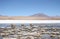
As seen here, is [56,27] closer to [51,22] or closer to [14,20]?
[51,22]

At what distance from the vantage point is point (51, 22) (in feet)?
7.89

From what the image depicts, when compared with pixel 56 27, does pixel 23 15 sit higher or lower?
higher

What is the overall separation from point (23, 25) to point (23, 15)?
0.18 metres

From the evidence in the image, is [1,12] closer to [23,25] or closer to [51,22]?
[23,25]

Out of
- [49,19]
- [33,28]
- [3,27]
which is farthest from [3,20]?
[49,19]

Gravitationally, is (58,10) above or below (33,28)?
above

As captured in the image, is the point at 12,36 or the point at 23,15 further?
the point at 23,15

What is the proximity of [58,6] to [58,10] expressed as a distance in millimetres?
67

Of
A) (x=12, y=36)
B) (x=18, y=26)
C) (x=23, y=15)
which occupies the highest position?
(x=23, y=15)

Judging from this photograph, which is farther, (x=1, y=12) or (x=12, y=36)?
(x=1, y=12)

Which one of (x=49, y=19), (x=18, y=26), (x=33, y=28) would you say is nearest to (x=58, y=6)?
(x=49, y=19)

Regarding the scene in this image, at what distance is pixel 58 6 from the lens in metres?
2.46

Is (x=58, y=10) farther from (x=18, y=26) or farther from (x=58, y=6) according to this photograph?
(x=18, y=26)

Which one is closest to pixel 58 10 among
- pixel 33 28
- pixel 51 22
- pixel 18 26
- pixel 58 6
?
pixel 58 6
